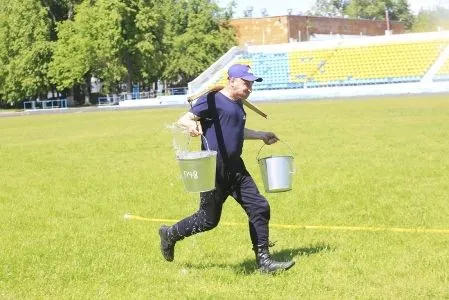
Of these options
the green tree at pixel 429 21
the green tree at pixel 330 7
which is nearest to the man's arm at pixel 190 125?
the green tree at pixel 429 21

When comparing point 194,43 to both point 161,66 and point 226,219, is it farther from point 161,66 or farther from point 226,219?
point 226,219

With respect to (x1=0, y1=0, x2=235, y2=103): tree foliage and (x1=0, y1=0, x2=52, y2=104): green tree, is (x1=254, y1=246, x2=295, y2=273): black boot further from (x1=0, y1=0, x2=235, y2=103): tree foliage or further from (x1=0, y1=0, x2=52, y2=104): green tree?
(x1=0, y1=0, x2=52, y2=104): green tree

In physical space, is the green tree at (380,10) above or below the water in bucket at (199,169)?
above

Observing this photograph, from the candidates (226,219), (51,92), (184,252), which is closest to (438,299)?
(184,252)

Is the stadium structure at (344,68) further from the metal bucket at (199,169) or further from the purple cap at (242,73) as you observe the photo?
the metal bucket at (199,169)

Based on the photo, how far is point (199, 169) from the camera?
20.4 feet

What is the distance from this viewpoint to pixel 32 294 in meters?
6.35

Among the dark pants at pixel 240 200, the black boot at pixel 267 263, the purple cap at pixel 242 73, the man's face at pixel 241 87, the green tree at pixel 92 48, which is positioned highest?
the green tree at pixel 92 48

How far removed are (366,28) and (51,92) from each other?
45989 millimetres

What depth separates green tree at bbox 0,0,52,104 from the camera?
71125 millimetres

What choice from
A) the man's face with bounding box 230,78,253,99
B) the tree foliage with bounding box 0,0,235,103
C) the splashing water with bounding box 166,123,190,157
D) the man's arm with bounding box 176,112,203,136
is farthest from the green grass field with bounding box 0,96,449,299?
the tree foliage with bounding box 0,0,235,103

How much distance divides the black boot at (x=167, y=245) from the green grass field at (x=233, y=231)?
4.6 inches

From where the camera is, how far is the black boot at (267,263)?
21.9 ft

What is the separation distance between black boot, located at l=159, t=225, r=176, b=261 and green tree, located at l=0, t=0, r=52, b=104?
217 feet
